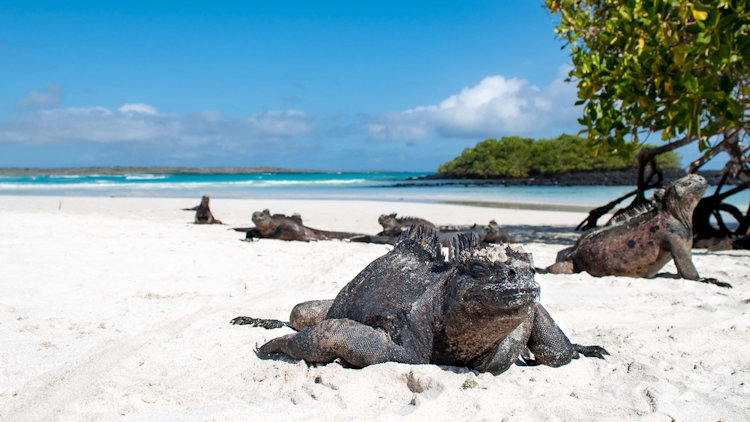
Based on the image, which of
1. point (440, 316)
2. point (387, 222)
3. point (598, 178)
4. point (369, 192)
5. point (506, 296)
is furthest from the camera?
point (598, 178)

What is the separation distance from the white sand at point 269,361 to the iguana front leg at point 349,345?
75 millimetres

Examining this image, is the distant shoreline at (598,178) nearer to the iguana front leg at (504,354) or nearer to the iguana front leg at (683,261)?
the iguana front leg at (683,261)

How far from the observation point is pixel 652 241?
247 inches

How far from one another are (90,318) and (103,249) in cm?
326

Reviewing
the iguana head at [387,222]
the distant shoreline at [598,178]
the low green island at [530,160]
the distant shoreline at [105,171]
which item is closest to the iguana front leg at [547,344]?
the iguana head at [387,222]

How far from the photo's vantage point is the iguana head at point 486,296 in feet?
8.14

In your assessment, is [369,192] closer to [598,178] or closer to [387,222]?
[598,178]

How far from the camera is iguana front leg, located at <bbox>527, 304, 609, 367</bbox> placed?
10.5 ft

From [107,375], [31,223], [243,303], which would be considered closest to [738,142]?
[243,303]

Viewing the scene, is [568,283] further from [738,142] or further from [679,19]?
[738,142]

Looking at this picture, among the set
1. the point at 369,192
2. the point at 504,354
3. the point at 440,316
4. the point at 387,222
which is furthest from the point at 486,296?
the point at 369,192

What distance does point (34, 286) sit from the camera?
497 cm

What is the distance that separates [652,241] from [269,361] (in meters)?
4.95

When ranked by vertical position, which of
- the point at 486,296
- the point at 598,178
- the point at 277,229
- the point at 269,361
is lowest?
the point at 269,361
